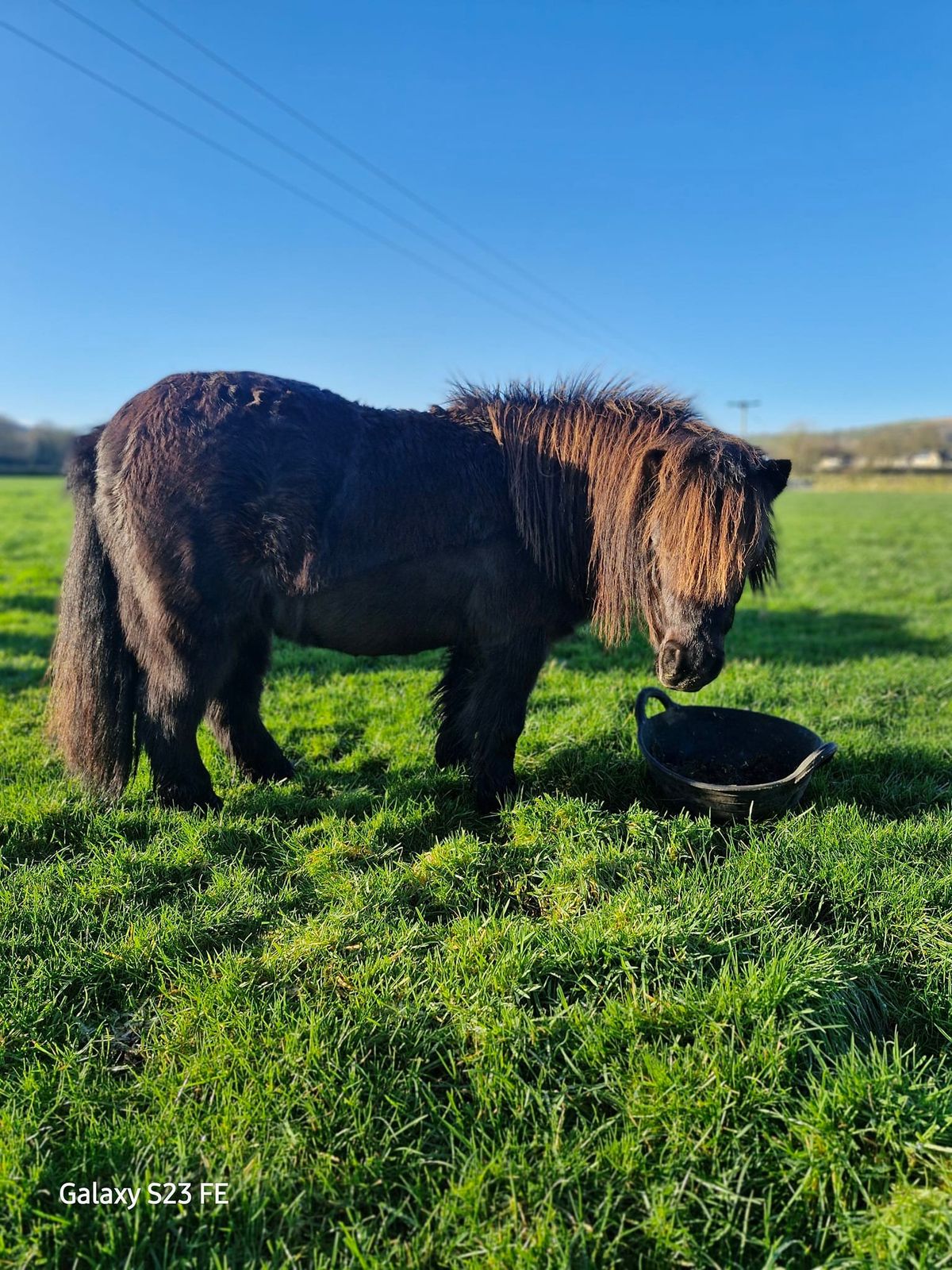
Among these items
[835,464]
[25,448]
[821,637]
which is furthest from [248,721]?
[835,464]

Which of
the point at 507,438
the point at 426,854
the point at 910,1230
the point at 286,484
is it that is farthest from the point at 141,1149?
the point at 507,438

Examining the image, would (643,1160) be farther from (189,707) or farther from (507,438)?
(507,438)

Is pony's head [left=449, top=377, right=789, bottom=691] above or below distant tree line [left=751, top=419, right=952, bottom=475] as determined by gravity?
below

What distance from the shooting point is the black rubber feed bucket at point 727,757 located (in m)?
3.13

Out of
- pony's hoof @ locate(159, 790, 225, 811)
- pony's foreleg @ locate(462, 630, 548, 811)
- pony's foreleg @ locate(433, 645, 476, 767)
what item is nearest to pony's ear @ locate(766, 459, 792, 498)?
pony's foreleg @ locate(462, 630, 548, 811)

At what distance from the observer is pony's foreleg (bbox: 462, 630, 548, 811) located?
3.45m

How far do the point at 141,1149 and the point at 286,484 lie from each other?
7.80 feet

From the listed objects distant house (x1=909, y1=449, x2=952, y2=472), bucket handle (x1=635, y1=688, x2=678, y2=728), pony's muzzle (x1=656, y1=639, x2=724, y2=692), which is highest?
distant house (x1=909, y1=449, x2=952, y2=472)

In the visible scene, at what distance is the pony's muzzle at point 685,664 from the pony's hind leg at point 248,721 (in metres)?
2.06

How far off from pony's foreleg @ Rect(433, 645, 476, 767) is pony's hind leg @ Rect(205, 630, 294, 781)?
2.89 feet

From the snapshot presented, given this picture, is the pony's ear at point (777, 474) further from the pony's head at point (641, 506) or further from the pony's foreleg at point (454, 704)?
the pony's foreleg at point (454, 704)

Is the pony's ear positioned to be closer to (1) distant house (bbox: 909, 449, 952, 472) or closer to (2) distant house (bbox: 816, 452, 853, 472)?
(1) distant house (bbox: 909, 449, 952, 472)

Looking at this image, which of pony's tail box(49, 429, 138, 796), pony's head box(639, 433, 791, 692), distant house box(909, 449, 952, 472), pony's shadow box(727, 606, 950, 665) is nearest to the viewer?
pony's head box(639, 433, 791, 692)

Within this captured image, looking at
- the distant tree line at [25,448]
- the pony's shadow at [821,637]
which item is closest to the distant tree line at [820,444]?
the distant tree line at [25,448]
